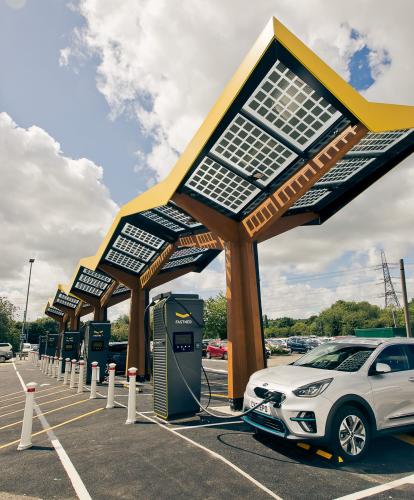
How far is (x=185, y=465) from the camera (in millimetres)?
4551

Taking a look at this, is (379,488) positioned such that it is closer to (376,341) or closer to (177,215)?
(376,341)

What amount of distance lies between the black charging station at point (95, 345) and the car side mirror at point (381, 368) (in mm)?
12313

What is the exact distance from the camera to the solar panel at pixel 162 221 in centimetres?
1238

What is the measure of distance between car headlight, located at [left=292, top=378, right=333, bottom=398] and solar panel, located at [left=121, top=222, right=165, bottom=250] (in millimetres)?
9935

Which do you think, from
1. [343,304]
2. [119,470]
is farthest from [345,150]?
[343,304]

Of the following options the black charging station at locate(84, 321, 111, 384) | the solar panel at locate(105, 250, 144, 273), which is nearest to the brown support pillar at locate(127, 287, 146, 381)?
the solar panel at locate(105, 250, 144, 273)

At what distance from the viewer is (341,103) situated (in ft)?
20.7

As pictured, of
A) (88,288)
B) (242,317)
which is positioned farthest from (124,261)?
(242,317)

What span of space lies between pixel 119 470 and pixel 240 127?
647 centimetres

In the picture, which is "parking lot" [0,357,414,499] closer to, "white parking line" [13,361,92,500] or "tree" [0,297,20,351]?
"white parking line" [13,361,92,500]

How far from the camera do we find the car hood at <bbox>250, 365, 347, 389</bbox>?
4930 millimetres

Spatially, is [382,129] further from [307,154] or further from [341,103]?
[307,154]

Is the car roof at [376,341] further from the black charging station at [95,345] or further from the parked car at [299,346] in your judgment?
the parked car at [299,346]

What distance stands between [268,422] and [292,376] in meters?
0.74
